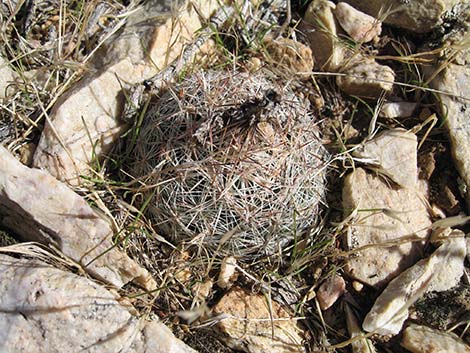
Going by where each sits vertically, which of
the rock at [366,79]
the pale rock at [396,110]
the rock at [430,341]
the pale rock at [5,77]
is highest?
the pale rock at [5,77]

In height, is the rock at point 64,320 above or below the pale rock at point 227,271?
above

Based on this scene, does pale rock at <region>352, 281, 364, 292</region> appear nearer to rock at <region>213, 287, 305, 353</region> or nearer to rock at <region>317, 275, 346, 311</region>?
rock at <region>317, 275, 346, 311</region>

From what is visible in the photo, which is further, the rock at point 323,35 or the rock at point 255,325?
the rock at point 323,35

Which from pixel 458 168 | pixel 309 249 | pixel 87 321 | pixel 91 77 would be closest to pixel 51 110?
pixel 91 77

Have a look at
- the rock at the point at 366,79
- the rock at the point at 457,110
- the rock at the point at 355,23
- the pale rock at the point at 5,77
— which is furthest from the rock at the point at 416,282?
the pale rock at the point at 5,77

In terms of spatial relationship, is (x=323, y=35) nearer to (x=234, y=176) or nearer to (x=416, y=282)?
(x=234, y=176)

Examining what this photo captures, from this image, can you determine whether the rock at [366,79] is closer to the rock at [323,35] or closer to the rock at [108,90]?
the rock at [323,35]

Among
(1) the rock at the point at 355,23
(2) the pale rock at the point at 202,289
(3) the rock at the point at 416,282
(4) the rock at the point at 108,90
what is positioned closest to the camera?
(3) the rock at the point at 416,282
